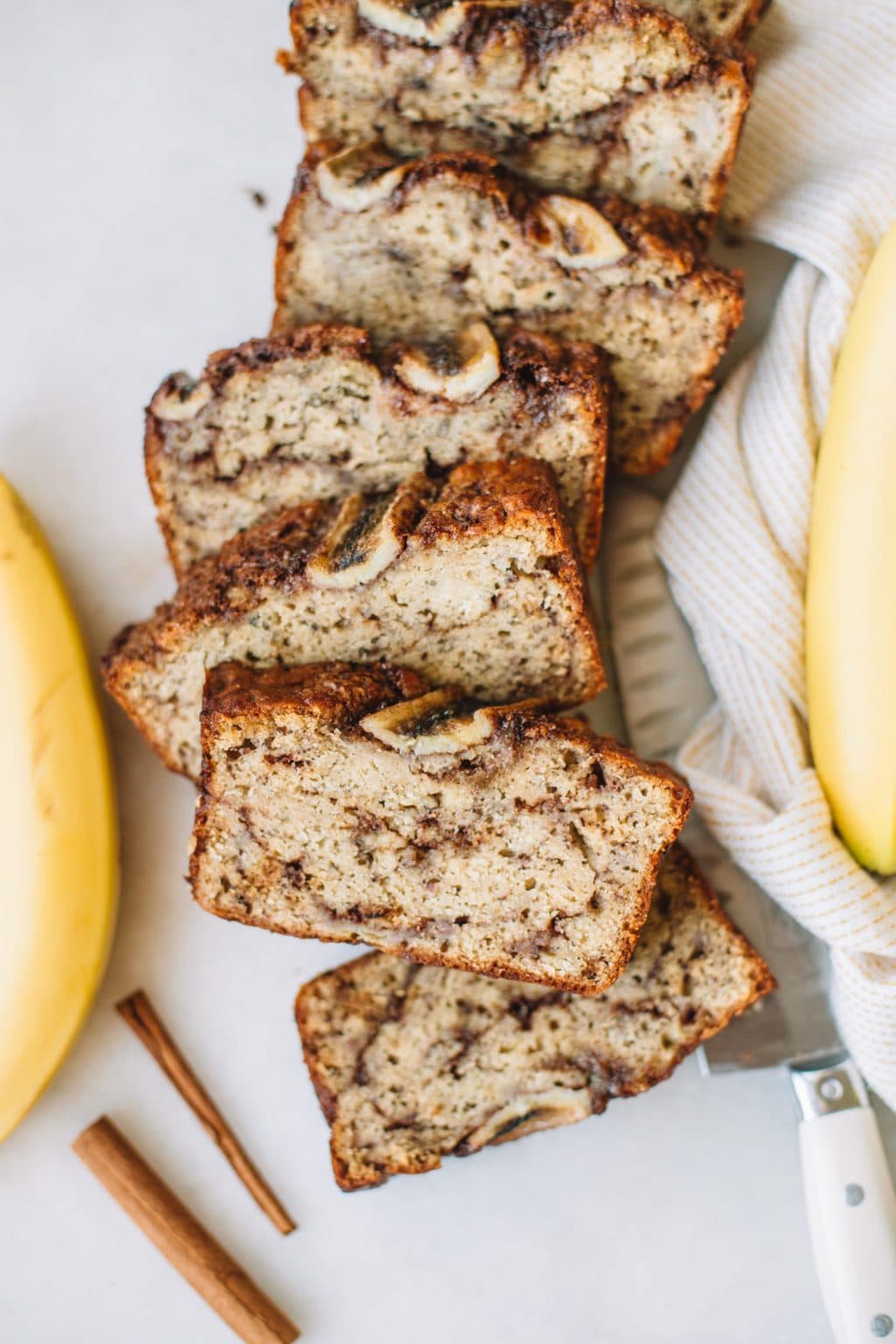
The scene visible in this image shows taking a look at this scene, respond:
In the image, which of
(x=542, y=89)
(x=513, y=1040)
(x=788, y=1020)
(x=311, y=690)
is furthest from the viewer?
(x=788, y=1020)

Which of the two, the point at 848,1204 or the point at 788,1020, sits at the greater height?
the point at 788,1020

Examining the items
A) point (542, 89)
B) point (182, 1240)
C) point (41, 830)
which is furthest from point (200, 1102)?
point (542, 89)

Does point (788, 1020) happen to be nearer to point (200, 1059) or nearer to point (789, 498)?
point (789, 498)

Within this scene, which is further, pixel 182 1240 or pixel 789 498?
pixel 182 1240

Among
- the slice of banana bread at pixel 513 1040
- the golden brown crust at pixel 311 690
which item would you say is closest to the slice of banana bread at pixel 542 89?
the golden brown crust at pixel 311 690

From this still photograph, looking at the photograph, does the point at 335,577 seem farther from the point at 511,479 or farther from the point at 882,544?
the point at 882,544

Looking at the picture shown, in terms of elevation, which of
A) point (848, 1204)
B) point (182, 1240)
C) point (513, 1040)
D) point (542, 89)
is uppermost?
point (542, 89)

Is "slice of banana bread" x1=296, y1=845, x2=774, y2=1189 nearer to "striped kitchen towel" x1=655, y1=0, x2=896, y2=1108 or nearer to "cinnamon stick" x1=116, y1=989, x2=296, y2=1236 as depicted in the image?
"striped kitchen towel" x1=655, y1=0, x2=896, y2=1108
